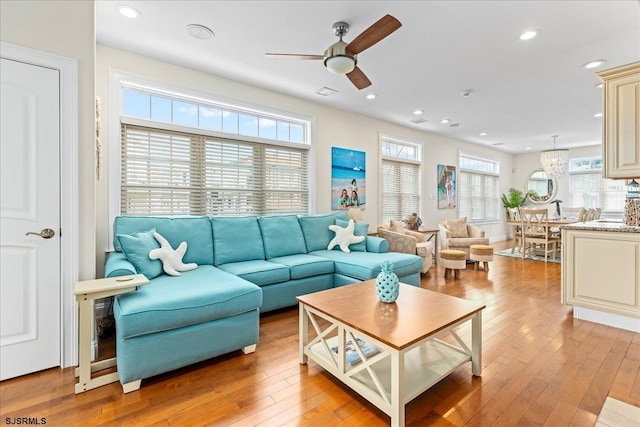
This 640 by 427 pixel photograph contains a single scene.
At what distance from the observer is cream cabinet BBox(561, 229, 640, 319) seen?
2.65 m

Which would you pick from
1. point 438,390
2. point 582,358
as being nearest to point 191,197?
point 438,390

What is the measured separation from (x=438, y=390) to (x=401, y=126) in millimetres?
5036

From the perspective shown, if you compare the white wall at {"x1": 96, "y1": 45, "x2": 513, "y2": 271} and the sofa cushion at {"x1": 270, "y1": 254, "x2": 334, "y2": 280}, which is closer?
the white wall at {"x1": 96, "y1": 45, "x2": 513, "y2": 271}

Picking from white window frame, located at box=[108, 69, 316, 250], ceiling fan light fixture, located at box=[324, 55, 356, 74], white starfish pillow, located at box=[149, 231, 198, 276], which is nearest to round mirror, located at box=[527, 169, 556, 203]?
white window frame, located at box=[108, 69, 316, 250]

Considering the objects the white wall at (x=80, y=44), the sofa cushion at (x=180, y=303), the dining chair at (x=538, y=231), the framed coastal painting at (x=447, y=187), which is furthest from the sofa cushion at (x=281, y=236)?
the dining chair at (x=538, y=231)

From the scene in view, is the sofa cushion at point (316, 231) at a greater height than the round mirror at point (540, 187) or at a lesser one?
lesser

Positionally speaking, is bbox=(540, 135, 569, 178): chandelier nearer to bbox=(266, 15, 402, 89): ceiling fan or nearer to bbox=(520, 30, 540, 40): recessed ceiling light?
bbox=(520, 30, 540, 40): recessed ceiling light

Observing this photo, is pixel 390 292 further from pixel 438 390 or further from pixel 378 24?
pixel 378 24

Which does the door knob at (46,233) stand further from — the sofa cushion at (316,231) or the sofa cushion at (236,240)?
the sofa cushion at (316,231)

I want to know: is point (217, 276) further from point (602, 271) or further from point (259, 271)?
point (602, 271)

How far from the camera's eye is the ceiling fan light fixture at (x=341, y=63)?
232 centimetres

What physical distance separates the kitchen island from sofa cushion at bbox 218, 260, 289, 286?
297 cm

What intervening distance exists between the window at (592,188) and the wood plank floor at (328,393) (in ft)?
23.7

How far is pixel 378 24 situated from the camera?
78.4 inches
